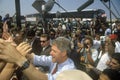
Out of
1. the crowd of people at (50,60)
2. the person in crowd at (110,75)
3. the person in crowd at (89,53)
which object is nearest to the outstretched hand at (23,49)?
the crowd of people at (50,60)

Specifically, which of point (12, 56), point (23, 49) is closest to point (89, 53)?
point (23, 49)

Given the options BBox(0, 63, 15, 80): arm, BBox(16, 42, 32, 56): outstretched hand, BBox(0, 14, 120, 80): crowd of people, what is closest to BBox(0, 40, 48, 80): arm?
BBox(0, 14, 120, 80): crowd of people

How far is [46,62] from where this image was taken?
5.73 m

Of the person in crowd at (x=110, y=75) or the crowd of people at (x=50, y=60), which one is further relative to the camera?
the person in crowd at (x=110, y=75)

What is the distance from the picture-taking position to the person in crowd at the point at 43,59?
2537 mm

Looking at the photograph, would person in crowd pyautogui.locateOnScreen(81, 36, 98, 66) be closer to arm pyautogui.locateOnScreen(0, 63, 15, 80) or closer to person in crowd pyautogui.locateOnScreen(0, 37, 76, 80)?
person in crowd pyautogui.locateOnScreen(0, 37, 76, 80)

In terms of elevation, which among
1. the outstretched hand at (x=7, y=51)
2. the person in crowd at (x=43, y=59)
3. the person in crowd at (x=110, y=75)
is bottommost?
the person in crowd at (x=110, y=75)

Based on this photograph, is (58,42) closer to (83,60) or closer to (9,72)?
(9,72)

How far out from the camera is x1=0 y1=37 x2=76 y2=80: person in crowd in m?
2.54

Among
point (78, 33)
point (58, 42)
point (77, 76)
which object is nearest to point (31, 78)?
point (77, 76)

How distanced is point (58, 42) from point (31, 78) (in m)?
1.94

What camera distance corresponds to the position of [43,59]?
573 centimetres

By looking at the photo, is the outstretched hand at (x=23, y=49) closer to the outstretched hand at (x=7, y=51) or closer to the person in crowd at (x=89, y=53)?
the outstretched hand at (x=7, y=51)

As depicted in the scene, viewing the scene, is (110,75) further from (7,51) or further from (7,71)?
(7,51)
